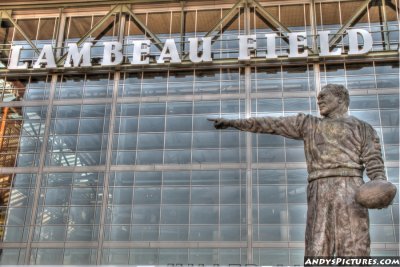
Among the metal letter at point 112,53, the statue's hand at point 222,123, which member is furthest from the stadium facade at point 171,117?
the statue's hand at point 222,123

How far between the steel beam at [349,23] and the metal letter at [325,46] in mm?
385

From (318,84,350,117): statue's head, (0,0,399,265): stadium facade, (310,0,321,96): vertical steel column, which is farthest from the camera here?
(310,0,321,96): vertical steel column

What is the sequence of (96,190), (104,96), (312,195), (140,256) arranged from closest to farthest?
1. (312,195)
2. (140,256)
3. (96,190)
4. (104,96)

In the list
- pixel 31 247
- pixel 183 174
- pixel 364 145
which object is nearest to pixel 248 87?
pixel 183 174

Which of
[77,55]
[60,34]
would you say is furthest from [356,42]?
[60,34]

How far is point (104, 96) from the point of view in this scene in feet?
82.4

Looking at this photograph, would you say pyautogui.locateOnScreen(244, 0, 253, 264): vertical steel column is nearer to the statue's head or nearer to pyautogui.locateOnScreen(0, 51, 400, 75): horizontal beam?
pyautogui.locateOnScreen(0, 51, 400, 75): horizontal beam

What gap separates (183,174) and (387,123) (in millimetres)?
9330

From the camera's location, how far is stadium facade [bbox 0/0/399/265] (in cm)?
2184

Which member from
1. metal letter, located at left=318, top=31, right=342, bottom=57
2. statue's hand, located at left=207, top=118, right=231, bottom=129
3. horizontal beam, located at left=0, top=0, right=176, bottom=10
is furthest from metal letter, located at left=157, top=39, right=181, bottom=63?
statue's hand, located at left=207, top=118, right=231, bottom=129

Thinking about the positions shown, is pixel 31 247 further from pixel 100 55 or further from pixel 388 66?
pixel 388 66

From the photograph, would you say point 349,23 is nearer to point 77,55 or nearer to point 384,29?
point 384,29

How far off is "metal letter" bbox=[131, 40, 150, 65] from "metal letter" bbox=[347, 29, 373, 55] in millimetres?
9775

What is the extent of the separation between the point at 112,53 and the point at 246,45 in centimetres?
668
